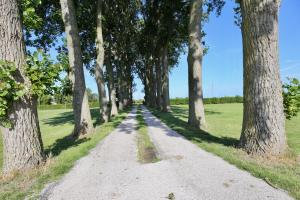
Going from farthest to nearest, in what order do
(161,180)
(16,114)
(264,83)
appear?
(264,83) < (16,114) < (161,180)

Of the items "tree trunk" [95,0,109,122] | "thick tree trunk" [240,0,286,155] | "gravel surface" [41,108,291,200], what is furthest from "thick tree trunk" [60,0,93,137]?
"thick tree trunk" [240,0,286,155]

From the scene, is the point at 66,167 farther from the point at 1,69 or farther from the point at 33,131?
the point at 1,69

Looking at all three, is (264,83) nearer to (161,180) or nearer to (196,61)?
(161,180)

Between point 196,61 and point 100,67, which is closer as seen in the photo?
point 196,61

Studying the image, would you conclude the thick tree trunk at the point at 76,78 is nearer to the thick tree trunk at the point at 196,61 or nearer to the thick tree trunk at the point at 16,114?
the thick tree trunk at the point at 196,61

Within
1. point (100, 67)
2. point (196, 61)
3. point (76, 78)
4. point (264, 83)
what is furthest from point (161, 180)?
point (100, 67)

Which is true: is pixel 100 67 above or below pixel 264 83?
above

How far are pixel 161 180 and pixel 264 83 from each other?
396cm

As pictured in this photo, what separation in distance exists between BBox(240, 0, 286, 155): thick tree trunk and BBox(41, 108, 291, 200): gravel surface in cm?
140

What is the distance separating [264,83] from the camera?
7246 mm

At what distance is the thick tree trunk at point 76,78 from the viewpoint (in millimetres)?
12703

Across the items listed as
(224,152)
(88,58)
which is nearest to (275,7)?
(224,152)

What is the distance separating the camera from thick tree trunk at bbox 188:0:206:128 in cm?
1408

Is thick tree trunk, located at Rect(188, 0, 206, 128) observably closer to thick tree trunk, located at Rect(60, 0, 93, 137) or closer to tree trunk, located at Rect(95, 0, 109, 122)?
thick tree trunk, located at Rect(60, 0, 93, 137)
